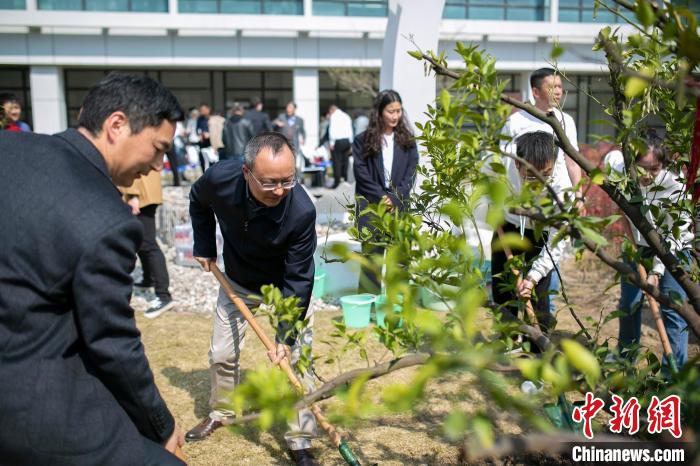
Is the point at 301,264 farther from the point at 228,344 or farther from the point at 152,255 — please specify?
the point at 152,255

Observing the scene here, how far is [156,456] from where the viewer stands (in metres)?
1.98

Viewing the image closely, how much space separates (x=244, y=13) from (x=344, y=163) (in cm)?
892

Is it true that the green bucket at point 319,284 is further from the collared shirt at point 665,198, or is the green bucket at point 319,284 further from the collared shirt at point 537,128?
the collared shirt at point 665,198

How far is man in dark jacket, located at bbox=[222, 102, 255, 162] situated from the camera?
41.8ft

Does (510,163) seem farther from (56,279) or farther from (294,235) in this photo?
(56,279)

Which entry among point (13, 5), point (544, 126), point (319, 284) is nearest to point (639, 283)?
point (544, 126)

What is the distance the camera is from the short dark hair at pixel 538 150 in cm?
353

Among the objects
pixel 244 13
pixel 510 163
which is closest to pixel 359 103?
Answer: pixel 244 13

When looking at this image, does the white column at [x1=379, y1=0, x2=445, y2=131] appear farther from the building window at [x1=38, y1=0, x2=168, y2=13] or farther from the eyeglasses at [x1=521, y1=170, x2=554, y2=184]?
the building window at [x1=38, y1=0, x2=168, y2=13]

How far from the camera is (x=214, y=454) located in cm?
361

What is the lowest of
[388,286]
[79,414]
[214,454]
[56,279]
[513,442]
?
[214,454]

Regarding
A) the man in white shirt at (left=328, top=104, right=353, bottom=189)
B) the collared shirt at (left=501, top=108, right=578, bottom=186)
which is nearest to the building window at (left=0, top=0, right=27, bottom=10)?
the man in white shirt at (left=328, top=104, right=353, bottom=189)

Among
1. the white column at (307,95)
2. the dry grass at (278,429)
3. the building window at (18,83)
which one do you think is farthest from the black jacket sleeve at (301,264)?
the building window at (18,83)

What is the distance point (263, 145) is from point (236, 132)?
9.97 metres
